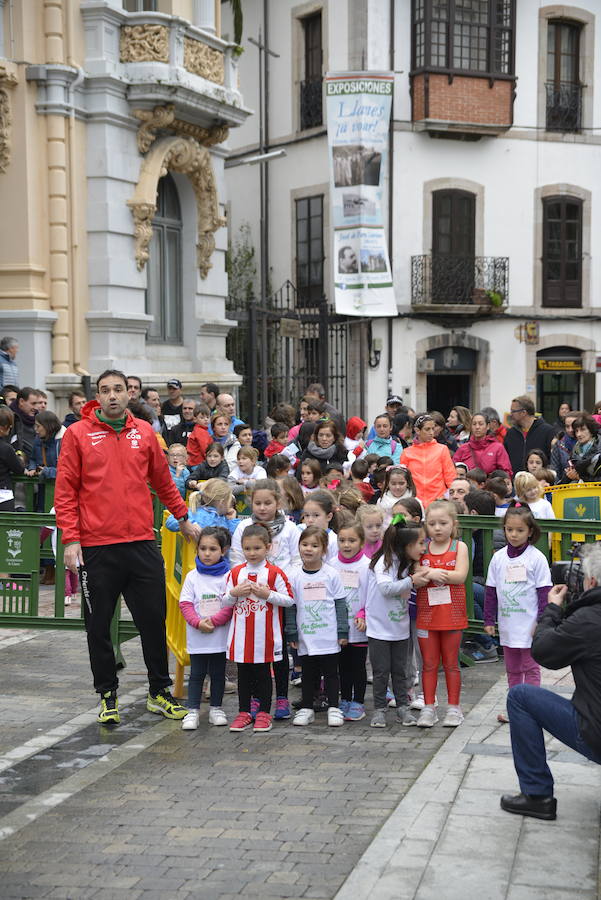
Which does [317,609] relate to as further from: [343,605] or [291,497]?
[291,497]

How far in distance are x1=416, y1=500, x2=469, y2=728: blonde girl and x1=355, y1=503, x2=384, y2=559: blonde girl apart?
73cm

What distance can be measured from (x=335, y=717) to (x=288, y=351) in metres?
14.9

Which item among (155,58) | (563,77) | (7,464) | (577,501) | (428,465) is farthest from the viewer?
(563,77)

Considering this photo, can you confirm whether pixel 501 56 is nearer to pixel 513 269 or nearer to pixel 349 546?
pixel 513 269

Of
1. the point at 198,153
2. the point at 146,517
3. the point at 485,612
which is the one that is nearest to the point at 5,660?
the point at 146,517

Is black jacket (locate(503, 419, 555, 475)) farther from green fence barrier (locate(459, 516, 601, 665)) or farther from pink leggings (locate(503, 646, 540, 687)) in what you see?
pink leggings (locate(503, 646, 540, 687))

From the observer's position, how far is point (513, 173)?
27.1 m

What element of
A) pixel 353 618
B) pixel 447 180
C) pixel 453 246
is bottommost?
pixel 353 618

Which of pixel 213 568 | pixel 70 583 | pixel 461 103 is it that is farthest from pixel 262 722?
pixel 461 103

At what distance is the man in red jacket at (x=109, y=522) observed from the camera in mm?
7043

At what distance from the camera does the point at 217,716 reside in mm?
7215

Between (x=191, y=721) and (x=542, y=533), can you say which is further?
(x=542, y=533)

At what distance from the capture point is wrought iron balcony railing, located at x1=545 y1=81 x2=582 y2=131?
27.4 metres

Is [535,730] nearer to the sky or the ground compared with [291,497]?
nearer to the ground
